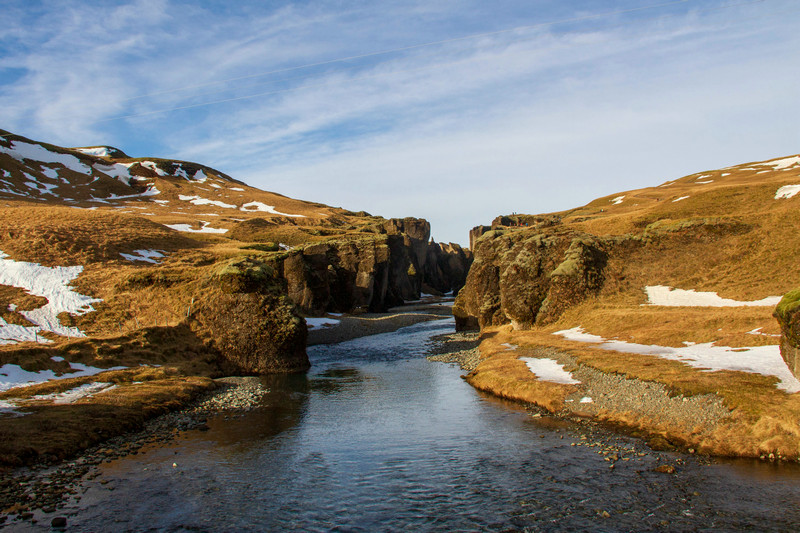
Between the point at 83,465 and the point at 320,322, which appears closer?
the point at 83,465

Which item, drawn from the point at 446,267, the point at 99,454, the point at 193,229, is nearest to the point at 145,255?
the point at 99,454

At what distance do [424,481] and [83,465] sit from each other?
12358 millimetres

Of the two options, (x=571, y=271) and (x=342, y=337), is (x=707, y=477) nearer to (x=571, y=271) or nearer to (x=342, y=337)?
(x=571, y=271)

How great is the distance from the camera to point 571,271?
4612 cm

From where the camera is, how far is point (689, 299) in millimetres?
39406

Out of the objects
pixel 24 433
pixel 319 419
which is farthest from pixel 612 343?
pixel 24 433

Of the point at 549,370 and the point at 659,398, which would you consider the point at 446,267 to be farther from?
the point at 659,398

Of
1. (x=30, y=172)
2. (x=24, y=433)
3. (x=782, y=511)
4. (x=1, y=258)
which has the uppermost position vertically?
(x=30, y=172)

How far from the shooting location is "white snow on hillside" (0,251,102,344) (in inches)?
1320

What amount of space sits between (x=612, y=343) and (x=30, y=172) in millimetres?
161085

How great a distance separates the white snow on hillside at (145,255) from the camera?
54681 millimetres

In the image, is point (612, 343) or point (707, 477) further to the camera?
point (612, 343)

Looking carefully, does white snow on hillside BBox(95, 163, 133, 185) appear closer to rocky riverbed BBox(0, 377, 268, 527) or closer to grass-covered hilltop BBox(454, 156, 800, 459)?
grass-covered hilltop BBox(454, 156, 800, 459)

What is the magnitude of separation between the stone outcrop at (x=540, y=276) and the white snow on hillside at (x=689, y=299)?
15.5 ft
